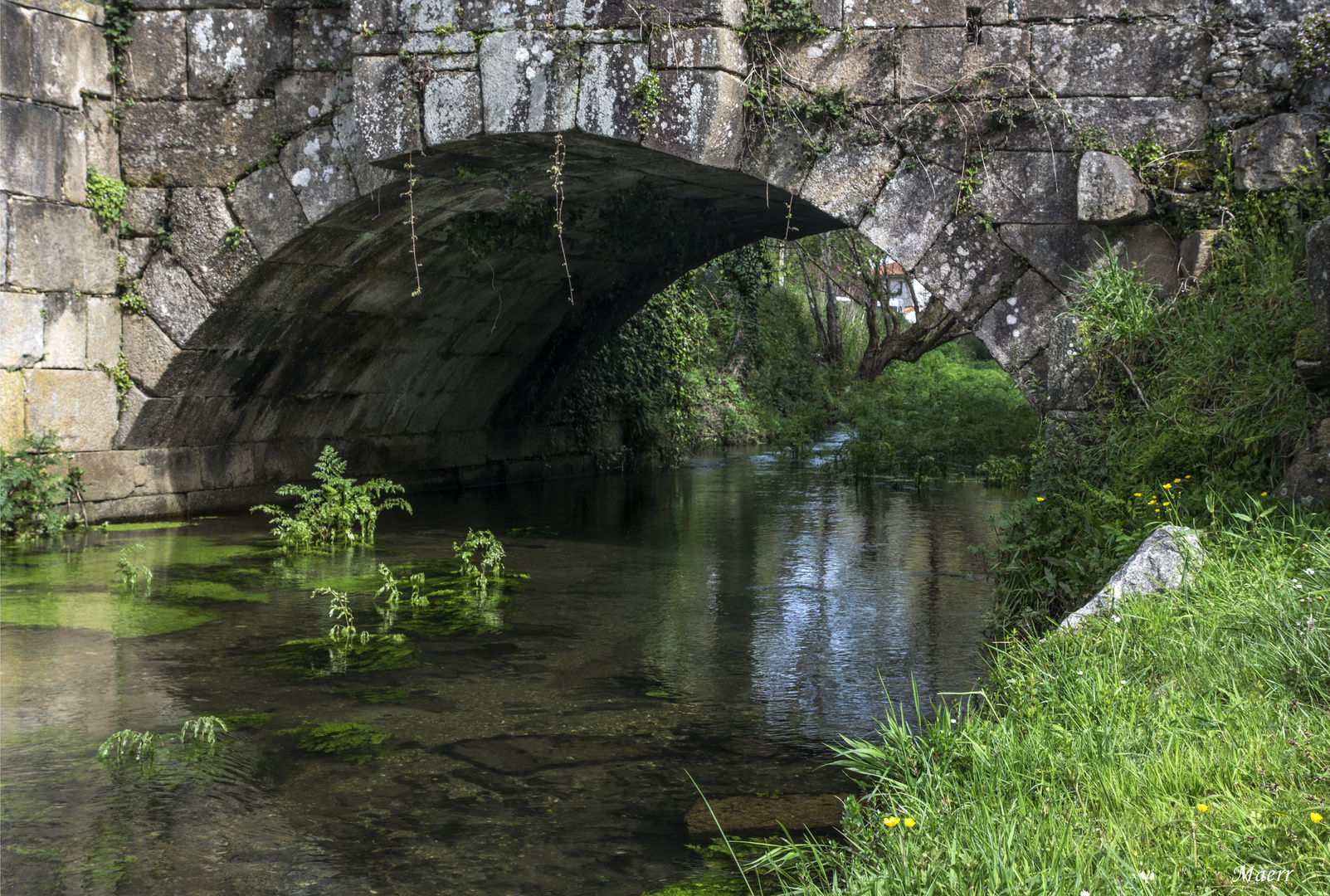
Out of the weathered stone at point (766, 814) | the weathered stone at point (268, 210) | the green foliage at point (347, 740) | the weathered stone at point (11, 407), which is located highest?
the weathered stone at point (268, 210)

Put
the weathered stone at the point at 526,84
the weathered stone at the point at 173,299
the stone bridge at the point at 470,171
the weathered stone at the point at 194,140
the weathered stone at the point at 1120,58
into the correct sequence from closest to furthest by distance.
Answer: the weathered stone at the point at 1120,58, the stone bridge at the point at 470,171, the weathered stone at the point at 526,84, the weathered stone at the point at 194,140, the weathered stone at the point at 173,299

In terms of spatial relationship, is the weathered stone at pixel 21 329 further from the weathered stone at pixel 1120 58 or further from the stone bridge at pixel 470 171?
the weathered stone at pixel 1120 58

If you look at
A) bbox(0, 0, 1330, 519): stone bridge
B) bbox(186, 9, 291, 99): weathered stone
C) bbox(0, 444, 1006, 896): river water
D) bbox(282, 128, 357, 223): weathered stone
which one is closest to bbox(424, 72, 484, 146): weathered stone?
bbox(0, 0, 1330, 519): stone bridge

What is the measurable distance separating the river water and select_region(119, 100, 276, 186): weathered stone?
2481 millimetres

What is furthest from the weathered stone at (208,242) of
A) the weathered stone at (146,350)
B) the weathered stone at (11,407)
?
the weathered stone at (11,407)

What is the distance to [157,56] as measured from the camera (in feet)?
25.7

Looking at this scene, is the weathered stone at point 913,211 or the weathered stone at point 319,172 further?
the weathered stone at point 319,172

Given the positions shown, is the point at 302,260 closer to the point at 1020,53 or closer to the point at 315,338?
the point at 315,338

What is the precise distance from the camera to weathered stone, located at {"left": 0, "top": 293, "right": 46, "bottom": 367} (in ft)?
24.0

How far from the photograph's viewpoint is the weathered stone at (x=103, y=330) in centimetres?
781

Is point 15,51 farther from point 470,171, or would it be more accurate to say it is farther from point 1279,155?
point 1279,155

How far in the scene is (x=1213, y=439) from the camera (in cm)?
486

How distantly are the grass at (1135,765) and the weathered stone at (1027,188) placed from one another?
2693mm

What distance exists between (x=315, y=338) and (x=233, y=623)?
399 cm
